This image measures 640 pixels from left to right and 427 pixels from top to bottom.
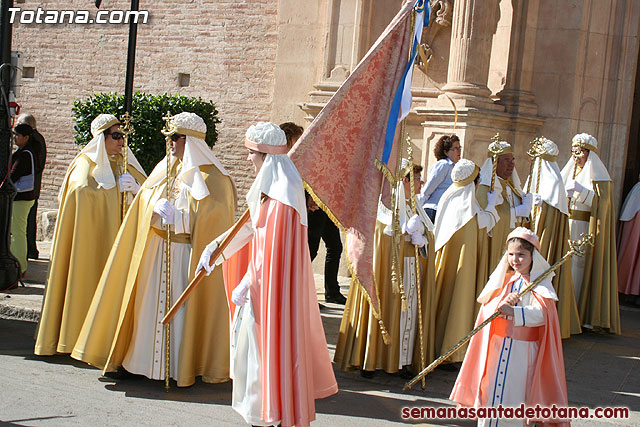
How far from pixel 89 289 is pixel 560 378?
3985 mm

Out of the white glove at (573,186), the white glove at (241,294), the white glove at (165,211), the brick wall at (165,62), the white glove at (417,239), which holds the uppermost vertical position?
the brick wall at (165,62)

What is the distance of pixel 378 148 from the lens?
5914 mm

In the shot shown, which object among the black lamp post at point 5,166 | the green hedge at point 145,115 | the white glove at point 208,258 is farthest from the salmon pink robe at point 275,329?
the green hedge at point 145,115

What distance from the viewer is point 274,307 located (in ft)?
16.5

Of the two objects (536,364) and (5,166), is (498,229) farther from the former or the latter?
(5,166)

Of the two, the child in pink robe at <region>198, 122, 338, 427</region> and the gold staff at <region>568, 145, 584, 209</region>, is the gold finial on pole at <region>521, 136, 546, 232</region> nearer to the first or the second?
the gold staff at <region>568, 145, 584, 209</region>

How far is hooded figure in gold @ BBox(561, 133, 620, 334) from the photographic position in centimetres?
929

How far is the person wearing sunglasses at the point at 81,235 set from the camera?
7203 millimetres

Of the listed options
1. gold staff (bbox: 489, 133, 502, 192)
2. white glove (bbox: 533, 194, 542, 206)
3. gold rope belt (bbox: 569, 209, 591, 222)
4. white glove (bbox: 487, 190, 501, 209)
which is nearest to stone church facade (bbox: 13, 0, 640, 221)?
gold rope belt (bbox: 569, 209, 591, 222)

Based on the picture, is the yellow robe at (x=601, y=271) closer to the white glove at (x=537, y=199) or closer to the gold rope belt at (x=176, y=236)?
the white glove at (x=537, y=199)

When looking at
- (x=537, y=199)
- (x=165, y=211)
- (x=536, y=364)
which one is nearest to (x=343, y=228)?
(x=165, y=211)

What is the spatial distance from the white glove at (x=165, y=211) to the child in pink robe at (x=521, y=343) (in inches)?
94.6

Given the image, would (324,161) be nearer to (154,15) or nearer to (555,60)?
(555,60)

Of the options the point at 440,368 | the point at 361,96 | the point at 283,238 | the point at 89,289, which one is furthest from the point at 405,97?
the point at 89,289
